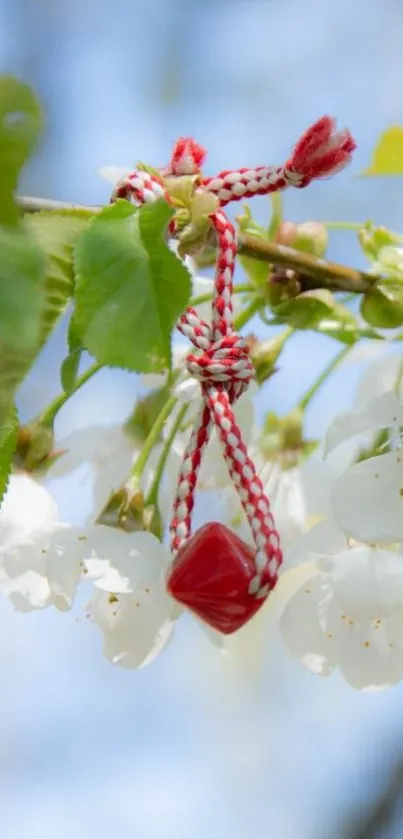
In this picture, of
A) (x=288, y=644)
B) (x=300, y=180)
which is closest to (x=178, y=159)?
(x=300, y=180)

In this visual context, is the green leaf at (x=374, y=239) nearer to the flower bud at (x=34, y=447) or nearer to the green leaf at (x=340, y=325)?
the green leaf at (x=340, y=325)

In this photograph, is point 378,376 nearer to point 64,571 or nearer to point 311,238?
point 311,238

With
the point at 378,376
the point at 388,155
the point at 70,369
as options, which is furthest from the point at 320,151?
the point at 378,376

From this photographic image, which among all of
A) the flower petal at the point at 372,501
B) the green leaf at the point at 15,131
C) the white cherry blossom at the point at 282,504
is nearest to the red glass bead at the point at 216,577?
the flower petal at the point at 372,501

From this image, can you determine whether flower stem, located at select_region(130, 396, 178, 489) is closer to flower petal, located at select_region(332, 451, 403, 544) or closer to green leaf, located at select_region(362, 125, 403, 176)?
flower petal, located at select_region(332, 451, 403, 544)

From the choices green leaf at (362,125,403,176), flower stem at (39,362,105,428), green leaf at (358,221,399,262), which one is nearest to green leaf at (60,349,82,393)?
flower stem at (39,362,105,428)

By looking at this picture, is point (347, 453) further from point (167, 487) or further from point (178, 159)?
point (178, 159)
